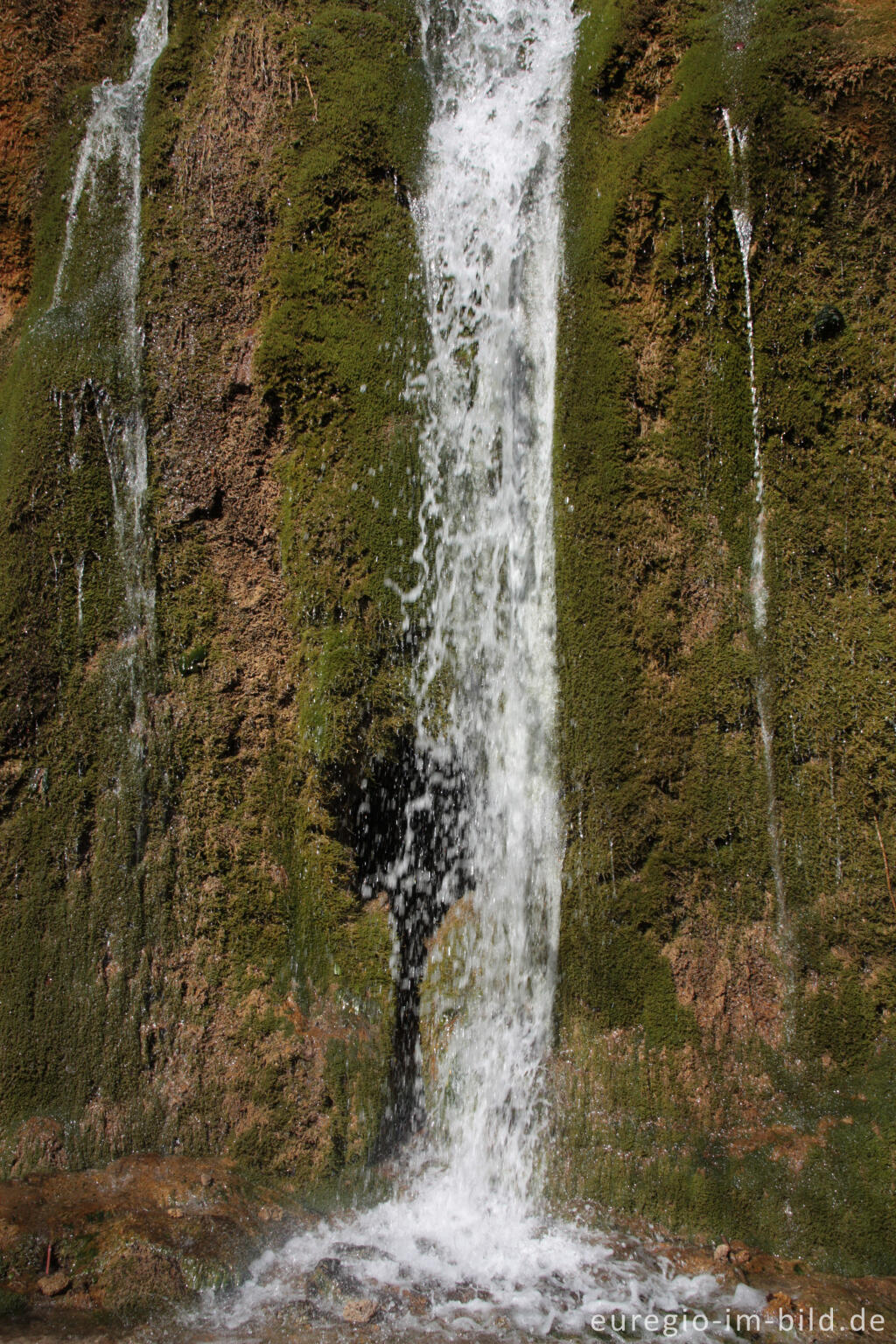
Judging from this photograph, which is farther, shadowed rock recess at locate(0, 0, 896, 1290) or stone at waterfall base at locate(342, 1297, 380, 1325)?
shadowed rock recess at locate(0, 0, 896, 1290)

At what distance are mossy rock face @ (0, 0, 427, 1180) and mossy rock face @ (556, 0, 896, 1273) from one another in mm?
929

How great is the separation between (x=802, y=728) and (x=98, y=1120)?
3.60m

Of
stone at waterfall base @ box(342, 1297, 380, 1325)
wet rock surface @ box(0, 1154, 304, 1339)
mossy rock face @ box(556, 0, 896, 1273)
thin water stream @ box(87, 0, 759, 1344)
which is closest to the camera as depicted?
stone at waterfall base @ box(342, 1297, 380, 1325)

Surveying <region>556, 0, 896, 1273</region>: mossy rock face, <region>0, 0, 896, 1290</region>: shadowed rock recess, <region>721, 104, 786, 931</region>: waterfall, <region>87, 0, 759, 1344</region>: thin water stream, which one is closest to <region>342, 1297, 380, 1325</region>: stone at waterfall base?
<region>87, 0, 759, 1344</region>: thin water stream

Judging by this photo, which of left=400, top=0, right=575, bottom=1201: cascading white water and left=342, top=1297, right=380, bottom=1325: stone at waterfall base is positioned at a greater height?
left=400, top=0, right=575, bottom=1201: cascading white water

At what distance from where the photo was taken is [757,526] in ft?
13.4

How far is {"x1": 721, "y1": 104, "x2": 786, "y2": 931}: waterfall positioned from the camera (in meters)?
4.02

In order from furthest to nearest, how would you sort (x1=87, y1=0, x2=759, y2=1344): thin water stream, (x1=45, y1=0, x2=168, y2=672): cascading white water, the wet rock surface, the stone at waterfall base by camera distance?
(x1=45, y1=0, x2=168, y2=672): cascading white water, (x1=87, y1=0, x2=759, y2=1344): thin water stream, the wet rock surface, the stone at waterfall base

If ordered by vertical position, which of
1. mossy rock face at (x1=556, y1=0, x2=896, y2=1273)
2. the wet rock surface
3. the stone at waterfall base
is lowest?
the stone at waterfall base

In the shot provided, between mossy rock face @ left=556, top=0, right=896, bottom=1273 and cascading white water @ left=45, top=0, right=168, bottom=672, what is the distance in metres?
2.02

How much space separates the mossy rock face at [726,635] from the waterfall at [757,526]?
0.09ft

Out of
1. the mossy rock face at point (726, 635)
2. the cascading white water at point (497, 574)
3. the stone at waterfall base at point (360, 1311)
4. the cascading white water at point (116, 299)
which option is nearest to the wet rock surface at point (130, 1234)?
the stone at waterfall base at point (360, 1311)

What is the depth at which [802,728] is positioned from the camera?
13.2 ft

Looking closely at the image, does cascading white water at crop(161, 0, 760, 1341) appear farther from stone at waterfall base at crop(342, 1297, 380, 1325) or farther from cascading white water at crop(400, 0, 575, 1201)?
stone at waterfall base at crop(342, 1297, 380, 1325)
